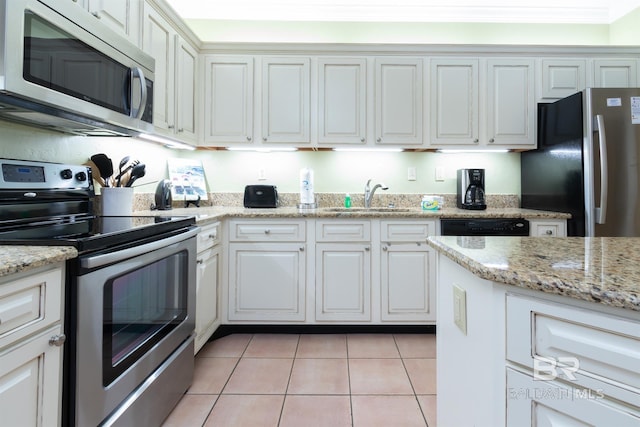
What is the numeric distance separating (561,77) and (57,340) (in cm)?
352

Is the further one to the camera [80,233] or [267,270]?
[267,270]

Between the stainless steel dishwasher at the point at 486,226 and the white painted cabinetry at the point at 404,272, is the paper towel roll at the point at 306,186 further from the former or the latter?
the stainless steel dishwasher at the point at 486,226

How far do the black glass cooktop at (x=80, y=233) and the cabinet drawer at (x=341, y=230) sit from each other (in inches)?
42.8

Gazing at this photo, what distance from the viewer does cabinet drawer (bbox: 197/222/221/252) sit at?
2002mm

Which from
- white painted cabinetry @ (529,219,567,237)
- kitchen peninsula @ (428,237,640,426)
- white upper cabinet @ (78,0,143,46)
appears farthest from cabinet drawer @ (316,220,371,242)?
white upper cabinet @ (78,0,143,46)

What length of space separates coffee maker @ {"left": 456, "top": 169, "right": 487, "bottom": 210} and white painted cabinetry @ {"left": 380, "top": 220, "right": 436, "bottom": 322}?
59 cm

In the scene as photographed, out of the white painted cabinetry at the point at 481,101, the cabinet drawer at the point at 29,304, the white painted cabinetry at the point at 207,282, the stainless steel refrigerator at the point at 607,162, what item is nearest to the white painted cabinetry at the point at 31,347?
the cabinet drawer at the point at 29,304

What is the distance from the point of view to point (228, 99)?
267cm

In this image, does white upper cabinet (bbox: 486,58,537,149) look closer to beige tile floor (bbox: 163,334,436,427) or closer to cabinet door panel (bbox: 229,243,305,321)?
beige tile floor (bbox: 163,334,436,427)

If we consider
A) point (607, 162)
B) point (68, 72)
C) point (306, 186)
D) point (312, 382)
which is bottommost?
point (312, 382)

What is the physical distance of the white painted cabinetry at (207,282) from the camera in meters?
2.00

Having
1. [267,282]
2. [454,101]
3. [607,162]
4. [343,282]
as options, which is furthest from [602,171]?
[267,282]

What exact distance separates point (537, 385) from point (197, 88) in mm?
2762

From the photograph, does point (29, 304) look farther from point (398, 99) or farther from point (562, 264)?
point (398, 99)
